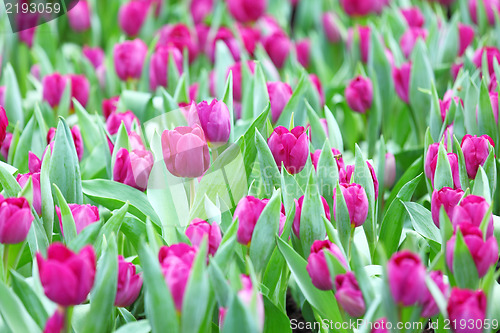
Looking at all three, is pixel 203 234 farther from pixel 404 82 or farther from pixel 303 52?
pixel 303 52

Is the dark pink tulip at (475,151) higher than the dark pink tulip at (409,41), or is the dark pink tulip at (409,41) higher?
the dark pink tulip at (409,41)

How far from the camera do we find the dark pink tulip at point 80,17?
2.37 m

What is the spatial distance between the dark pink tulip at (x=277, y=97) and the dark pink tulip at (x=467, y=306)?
692mm

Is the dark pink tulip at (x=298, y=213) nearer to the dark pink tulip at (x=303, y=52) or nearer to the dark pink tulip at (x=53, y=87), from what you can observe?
the dark pink tulip at (x=53, y=87)

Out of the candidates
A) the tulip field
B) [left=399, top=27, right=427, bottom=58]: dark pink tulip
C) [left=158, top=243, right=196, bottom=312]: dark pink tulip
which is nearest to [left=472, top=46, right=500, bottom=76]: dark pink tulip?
the tulip field

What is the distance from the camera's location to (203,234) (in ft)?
2.86

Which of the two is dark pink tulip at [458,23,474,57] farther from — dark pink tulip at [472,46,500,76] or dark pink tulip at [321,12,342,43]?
dark pink tulip at [321,12,342,43]

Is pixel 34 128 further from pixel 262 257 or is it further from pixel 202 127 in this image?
pixel 262 257

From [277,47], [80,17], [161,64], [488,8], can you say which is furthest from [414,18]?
[80,17]

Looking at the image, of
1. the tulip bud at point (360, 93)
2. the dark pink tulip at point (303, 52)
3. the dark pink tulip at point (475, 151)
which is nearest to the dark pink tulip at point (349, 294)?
the dark pink tulip at point (475, 151)

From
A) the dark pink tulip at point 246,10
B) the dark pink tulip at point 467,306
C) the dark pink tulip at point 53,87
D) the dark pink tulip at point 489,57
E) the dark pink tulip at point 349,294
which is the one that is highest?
the dark pink tulip at point 246,10

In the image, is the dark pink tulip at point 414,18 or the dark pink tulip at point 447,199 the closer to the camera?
the dark pink tulip at point 447,199

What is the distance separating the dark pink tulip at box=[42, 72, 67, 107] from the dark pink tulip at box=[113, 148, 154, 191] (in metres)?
0.57

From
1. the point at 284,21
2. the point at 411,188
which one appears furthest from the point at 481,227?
the point at 284,21
